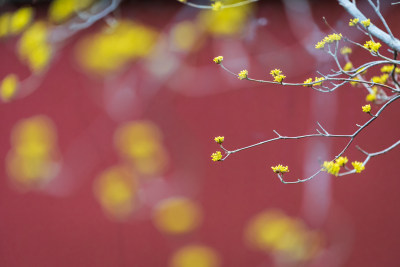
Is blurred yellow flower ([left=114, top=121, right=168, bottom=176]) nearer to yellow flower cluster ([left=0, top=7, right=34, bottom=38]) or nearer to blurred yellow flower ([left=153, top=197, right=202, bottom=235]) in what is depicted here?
blurred yellow flower ([left=153, top=197, right=202, bottom=235])

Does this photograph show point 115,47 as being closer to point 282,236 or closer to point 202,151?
point 202,151

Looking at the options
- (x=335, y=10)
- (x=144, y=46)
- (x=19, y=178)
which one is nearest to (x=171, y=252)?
(x=19, y=178)

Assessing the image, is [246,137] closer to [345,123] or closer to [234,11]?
[345,123]

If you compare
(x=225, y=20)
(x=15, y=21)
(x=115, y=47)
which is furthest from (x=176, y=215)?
(x=15, y=21)

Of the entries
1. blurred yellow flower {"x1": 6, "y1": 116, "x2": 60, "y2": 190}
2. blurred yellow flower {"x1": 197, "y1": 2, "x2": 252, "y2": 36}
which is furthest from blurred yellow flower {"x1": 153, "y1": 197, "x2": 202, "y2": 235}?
blurred yellow flower {"x1": 197, "y1": 2, "x2": 252, "y2": 36}

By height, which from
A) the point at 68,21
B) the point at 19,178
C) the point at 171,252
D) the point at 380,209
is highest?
the point at 68,21

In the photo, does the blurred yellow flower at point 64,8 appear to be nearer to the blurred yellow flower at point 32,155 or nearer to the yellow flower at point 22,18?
the yellow flower at point 22,18
